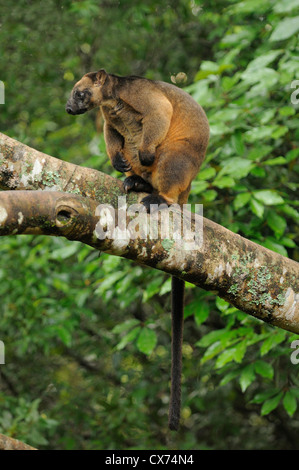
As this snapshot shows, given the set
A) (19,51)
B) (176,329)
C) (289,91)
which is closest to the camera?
(176,329)

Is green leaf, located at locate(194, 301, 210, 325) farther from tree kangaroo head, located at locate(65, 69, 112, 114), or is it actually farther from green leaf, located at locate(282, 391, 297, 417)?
tree kangaroo head, located at locate(65, 69, 112, 114)

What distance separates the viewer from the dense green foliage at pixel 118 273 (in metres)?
4.12

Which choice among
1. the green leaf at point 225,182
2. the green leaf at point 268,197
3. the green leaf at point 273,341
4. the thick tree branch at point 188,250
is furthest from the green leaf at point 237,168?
the green leaf at point 273,341

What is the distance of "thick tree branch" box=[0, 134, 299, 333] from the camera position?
7.45ft

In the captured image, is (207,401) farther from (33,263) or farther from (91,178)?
(91,178)

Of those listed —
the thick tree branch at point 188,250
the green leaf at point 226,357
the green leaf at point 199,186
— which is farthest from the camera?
the green leaf at point 199,186

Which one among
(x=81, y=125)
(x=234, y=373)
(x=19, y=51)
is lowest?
(x=234, y=373)

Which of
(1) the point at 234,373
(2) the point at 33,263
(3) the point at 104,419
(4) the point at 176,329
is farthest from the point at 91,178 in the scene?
(3) the point at 104,419

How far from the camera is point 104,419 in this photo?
18.3ft

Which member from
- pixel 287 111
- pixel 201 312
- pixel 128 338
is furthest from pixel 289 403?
pixel 287 111

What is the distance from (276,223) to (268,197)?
1.02 feet

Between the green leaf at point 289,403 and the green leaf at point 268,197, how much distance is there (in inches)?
45.7

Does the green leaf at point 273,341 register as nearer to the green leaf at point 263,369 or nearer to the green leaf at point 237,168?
the green leaf at point 263,369
